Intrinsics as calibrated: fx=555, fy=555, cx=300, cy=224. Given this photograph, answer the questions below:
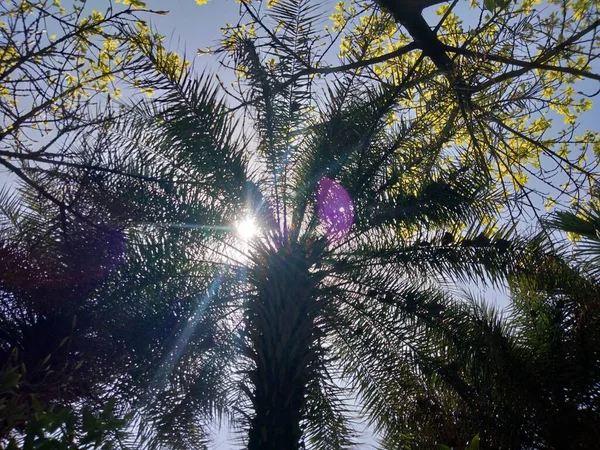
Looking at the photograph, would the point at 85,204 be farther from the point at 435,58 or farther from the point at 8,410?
the point at 435,58

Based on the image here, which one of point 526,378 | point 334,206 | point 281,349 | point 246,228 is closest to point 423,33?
point 334,206

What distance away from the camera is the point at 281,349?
5.54 m

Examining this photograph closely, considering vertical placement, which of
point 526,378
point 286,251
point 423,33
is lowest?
point 526,378

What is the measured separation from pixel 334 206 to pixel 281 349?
76.1 inches

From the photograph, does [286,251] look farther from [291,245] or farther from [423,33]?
[423,33]

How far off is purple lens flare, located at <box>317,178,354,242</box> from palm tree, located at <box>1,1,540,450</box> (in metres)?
0.01

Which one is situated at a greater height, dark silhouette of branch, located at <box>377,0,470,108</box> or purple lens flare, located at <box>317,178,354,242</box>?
dark silhouette of branch, located at <box>377,0,470,108</box>

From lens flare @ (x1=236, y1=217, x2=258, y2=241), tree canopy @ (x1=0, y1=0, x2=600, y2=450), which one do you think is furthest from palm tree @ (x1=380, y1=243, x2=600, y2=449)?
lens flare @ (x1=236, y1=217, x2=258, y2=241)

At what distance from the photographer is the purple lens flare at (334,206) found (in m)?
6.60

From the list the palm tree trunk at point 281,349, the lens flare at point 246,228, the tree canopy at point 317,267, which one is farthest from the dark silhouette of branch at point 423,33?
the lens flare at point 246,228

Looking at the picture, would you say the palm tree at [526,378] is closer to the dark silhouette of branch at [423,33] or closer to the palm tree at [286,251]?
the palm tree at [286,251]

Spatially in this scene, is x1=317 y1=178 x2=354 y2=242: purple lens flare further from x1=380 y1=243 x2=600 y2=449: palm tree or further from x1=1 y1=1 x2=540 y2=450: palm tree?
x1=380 y1=243 x2=600 y2=449: palm tree

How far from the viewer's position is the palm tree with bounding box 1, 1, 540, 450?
6.07 meters

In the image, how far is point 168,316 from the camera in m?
6.37
